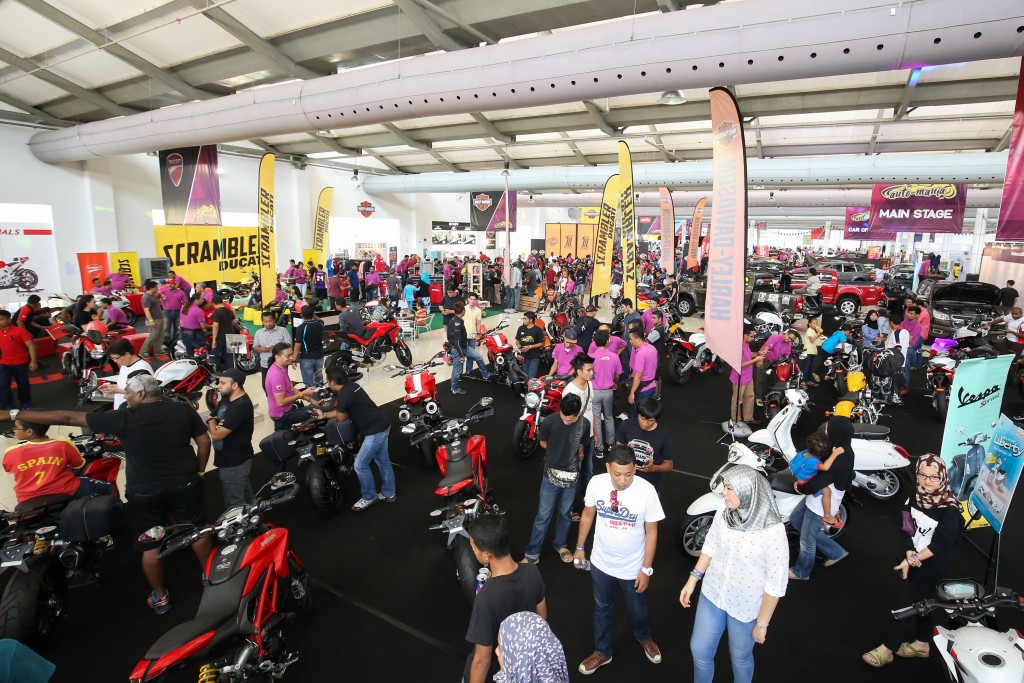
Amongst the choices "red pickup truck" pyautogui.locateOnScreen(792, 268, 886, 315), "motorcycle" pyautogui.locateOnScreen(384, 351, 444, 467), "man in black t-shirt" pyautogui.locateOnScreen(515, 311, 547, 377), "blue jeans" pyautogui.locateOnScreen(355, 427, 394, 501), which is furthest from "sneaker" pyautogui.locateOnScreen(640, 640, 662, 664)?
"red pickup truck" pyautogui.locateOnScreen(792, 268, 886, 315)

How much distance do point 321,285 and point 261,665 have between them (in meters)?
16.2

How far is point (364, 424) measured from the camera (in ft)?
15.3

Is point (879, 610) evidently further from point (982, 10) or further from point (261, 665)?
point (982, 10)

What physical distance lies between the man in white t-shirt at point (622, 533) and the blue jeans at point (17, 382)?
827 cm

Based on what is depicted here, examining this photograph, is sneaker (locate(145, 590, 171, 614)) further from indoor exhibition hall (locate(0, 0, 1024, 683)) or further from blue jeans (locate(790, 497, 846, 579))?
blue jeans (locate(790, 497, 846, 579))

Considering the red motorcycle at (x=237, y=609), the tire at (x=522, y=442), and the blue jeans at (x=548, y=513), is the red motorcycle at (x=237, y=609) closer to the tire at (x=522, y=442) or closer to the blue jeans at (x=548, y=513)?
the blue jeans at (x=548, y=513)

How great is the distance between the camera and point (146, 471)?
3439 millimetres

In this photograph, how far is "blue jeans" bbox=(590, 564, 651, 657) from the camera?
2.99 m

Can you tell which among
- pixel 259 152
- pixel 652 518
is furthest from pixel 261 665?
pixel 259 152

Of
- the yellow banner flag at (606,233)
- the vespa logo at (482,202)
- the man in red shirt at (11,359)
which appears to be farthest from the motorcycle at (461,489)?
the vespa logo at (482,202)

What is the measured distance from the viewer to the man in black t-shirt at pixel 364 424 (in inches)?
181

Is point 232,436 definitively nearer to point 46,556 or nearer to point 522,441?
point 46,556

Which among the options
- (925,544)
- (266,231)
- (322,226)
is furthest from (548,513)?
(322,226)

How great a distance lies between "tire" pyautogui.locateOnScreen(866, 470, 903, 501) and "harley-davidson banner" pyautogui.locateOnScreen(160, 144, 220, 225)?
47.7 ft
